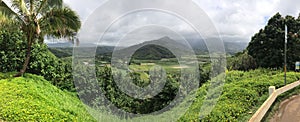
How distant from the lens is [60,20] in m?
9.20

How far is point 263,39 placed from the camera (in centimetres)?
1858

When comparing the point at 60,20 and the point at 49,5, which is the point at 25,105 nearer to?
the point at 60,20

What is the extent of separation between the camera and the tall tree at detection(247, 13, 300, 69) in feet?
57.1

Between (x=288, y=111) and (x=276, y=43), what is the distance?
471 inches

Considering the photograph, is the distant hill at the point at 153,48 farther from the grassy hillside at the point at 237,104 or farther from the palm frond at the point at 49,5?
the palm frond at the point at 49,5

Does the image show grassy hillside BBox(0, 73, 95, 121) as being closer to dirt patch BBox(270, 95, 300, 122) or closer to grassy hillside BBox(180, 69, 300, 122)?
grassy hillside BBox(180, 69, 300, 122)

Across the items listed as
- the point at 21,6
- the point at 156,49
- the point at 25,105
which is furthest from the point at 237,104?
the point at 21,6

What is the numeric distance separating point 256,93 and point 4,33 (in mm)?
10082

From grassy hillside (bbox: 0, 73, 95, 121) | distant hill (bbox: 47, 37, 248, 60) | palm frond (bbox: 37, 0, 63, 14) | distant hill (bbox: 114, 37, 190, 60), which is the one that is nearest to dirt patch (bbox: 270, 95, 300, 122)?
distant hill (bbox: 47, 37, 248, 60)

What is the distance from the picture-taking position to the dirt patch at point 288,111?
6.52 m

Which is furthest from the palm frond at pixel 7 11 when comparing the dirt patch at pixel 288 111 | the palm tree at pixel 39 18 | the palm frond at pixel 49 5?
the dirt patch at pixel 288 111

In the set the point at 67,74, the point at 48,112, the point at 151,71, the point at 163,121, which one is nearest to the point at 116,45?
the point at 48,112

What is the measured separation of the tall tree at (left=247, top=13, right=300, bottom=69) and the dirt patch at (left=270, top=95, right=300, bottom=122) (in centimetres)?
985

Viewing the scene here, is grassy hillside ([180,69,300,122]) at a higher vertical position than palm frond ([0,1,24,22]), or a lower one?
lower
